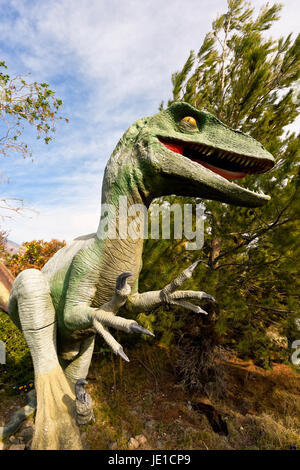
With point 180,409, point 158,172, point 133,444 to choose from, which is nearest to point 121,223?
point 158,172

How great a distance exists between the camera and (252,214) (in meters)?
3.35

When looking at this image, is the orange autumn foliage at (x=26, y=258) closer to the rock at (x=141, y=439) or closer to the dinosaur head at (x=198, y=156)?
the rock at (x=141, y=439)

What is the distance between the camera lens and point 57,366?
1.76m

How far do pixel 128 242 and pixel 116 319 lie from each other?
0.53 metres

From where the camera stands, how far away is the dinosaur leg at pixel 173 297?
Answer: 141 centimetres

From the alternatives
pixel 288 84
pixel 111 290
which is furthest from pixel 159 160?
pixel 288 84

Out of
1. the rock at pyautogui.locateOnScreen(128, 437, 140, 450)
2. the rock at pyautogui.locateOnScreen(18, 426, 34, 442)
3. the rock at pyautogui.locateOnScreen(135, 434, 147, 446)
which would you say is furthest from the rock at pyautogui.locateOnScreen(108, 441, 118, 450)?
the rock at pyautogui.locateOnScreen(18, 426, 34, 442)

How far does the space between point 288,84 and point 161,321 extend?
400 cm

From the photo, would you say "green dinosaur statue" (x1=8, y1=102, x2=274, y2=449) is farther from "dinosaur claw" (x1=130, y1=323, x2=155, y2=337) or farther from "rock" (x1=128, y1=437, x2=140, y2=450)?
"rock" (x1=128, y1=437, x2=140, y2=450)

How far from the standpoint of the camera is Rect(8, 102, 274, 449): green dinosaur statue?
1507 millimetres

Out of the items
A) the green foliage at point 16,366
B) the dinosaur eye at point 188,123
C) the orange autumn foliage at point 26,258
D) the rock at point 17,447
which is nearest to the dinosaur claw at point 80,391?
the dinosaur eye at point 188,123

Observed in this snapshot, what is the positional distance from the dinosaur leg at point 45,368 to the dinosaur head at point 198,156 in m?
1.14

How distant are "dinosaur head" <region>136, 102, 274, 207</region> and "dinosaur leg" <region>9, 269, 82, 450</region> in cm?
114
